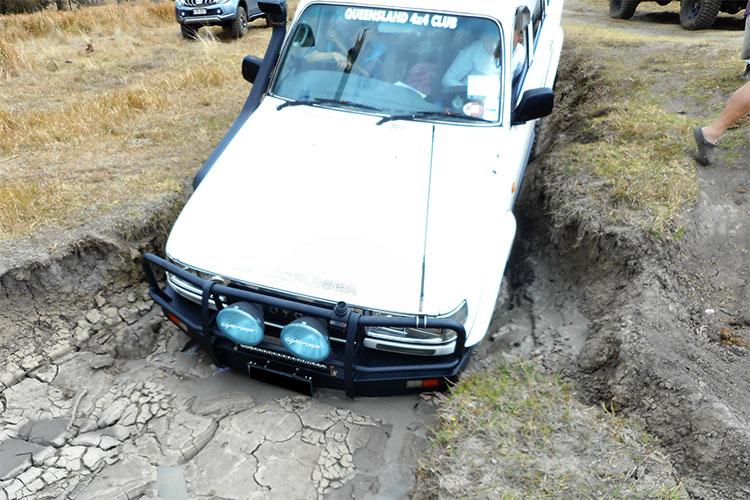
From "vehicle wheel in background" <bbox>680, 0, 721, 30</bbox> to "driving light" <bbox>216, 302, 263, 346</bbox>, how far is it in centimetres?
1026

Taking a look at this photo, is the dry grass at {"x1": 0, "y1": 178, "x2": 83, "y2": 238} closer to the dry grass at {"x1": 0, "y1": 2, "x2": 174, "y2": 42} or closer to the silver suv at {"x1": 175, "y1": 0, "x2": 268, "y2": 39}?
the silver suv at {"x1": 175, "y1": 0, "x2": 268, "y2": 39}

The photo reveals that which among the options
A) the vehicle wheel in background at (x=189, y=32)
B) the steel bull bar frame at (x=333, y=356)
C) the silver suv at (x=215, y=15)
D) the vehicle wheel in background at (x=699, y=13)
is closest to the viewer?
the steel bull bar frame at (x=333, y=356)

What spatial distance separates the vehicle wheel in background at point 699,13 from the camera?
10.2 meters

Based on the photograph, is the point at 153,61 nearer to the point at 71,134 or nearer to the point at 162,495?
the point at 71,134

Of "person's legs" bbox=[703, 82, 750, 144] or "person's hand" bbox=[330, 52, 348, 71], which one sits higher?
"person's hand" bbox=[330, 52, 348, 71]

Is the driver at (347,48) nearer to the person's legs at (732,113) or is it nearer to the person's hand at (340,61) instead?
the person's hand at (340,61)

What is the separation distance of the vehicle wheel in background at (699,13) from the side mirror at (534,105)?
322 inches

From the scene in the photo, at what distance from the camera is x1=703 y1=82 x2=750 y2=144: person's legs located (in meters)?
4.48

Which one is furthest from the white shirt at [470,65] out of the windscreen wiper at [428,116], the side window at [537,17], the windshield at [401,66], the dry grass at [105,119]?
the dry grass at [105,119]

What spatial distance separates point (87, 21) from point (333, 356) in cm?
1304

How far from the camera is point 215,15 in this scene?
11461mm

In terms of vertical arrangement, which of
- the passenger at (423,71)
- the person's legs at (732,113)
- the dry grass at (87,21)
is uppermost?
the passenger at (423,71)

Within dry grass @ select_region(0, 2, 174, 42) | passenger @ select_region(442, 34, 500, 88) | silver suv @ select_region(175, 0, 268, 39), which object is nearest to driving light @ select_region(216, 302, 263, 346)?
passenger @ select_region(442, 34, 500, 88)

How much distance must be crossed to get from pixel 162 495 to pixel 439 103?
8.90 feet
